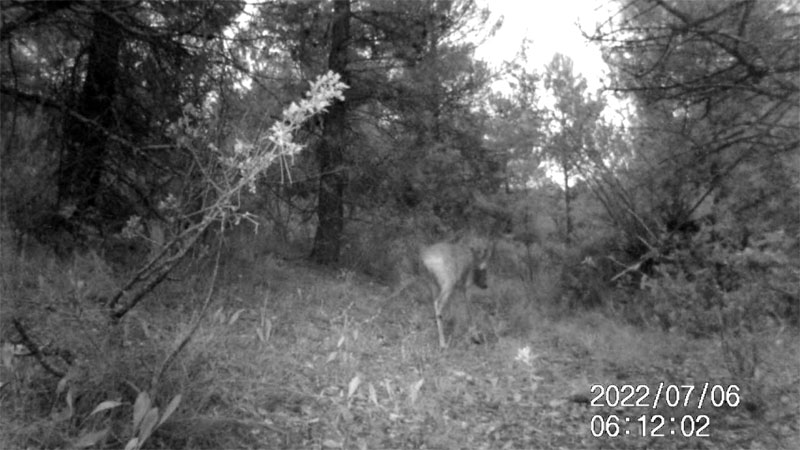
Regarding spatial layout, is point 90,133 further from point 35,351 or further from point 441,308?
point 441,308

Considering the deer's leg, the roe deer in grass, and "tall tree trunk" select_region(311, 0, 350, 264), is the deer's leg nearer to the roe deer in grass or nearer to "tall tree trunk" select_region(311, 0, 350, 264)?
the roe deer in grass

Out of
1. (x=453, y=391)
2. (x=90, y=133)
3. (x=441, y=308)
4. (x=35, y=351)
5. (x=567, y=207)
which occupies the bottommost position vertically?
(x=453, y=391)

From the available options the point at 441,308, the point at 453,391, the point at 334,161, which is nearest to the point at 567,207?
the point at 334,161

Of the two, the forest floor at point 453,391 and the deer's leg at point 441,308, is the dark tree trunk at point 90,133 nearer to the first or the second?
the forest floor at point 453,391

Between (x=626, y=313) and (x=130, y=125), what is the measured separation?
6644 mm

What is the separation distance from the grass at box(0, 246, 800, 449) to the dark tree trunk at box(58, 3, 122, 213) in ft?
3.71

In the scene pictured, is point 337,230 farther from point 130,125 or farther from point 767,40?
point 767,40

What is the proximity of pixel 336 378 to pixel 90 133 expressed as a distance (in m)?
3.58

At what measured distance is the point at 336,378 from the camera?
634cm

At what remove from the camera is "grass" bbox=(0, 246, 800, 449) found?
4840mm

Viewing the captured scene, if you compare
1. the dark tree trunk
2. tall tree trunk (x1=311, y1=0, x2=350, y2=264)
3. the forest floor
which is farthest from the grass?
tall tree trunk (x1=311, y1=0, x2=350, y2=264)

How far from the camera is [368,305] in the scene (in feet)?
32.4

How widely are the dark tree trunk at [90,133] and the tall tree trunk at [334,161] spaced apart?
3379mm

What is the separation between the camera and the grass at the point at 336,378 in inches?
191
